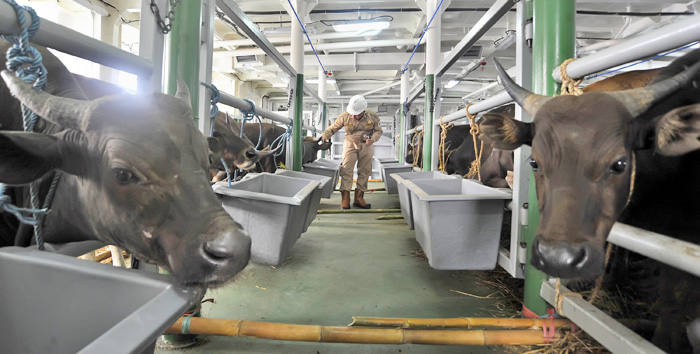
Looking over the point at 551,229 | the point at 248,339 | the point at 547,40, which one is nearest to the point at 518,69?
the point at 547,40

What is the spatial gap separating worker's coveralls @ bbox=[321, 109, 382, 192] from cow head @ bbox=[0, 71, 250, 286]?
14.2 feet

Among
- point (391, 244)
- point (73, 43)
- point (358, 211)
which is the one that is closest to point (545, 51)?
point (73, 43)

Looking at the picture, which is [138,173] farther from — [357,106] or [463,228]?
[357,106]

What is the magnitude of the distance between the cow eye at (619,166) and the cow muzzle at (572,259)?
30cm

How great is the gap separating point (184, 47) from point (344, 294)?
5.89ft

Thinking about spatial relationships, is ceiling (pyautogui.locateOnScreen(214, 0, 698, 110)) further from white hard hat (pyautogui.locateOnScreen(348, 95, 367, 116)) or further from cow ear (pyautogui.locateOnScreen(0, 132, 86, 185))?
cow ear (pyautogui.locateOnScreen(0, 132, 86, 185))

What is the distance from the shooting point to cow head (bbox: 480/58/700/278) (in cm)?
108

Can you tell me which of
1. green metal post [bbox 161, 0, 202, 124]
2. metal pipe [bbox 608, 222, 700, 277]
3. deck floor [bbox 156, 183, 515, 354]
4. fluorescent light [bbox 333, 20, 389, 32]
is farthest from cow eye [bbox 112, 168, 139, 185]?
fluorescent light [bbox 333, 20, 389, 32]

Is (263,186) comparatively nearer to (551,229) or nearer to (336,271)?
(336,271)

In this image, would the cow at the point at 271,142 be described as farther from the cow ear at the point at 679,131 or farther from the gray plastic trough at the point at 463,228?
the cow ear at the point at 679,131

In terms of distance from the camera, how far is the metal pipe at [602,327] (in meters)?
1.08

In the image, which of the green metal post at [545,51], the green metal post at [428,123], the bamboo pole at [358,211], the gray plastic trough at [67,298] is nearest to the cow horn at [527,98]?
the green metal post at [545,51]

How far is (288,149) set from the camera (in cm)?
461

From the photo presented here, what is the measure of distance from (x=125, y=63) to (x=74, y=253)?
2.46ft
